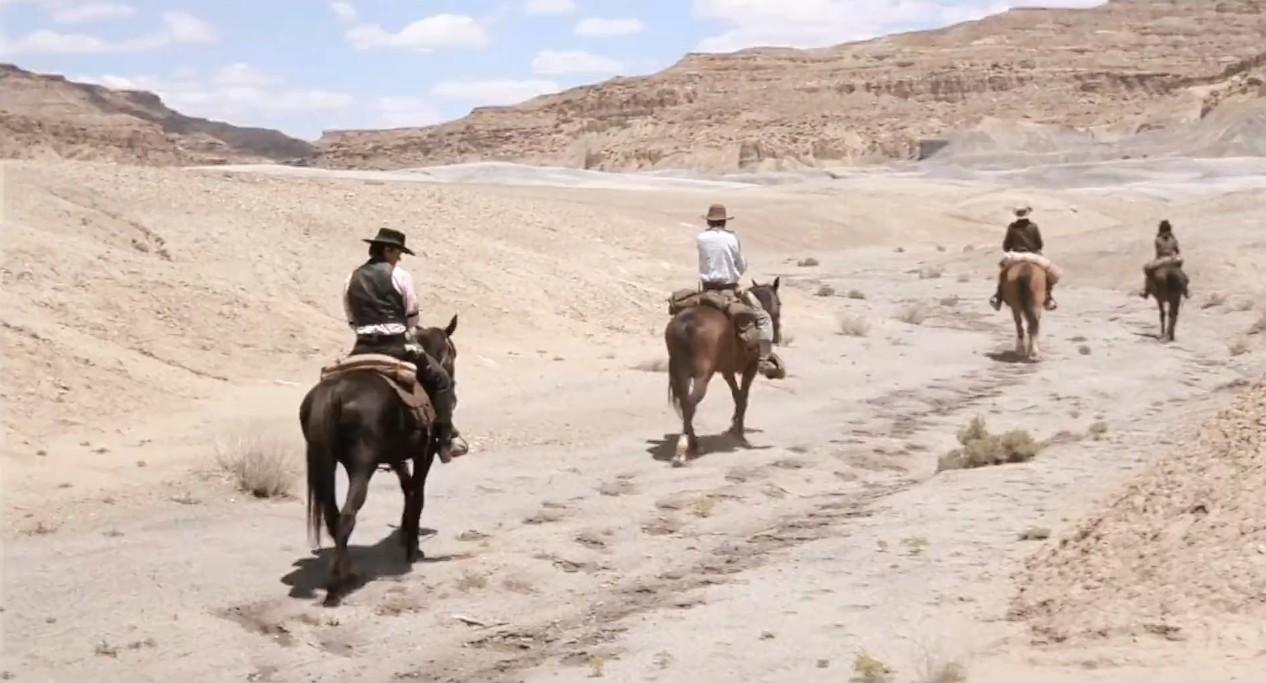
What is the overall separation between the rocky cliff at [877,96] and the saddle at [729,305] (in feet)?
323

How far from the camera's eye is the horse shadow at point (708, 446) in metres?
14.9

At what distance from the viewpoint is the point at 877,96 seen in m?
146

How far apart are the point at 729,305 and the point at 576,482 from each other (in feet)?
7.81

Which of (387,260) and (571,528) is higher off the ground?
(387,260)

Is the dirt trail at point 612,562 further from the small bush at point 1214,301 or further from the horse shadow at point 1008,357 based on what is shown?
the small bush at point 1214,301

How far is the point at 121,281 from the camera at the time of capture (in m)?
19.2

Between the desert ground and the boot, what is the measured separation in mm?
703

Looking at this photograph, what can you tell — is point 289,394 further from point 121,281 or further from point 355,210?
point 355,210

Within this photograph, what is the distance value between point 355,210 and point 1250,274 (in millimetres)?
18900

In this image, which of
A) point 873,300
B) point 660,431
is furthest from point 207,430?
point 873,300

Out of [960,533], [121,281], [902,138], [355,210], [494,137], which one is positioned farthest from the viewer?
[494,137]

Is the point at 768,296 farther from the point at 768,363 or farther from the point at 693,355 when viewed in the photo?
the point at 693,355

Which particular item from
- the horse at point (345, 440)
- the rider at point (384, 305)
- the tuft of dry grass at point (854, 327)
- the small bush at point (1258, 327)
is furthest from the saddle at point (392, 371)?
the small bush at point (1258, 327)

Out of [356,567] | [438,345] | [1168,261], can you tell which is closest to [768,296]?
[1168,261]
